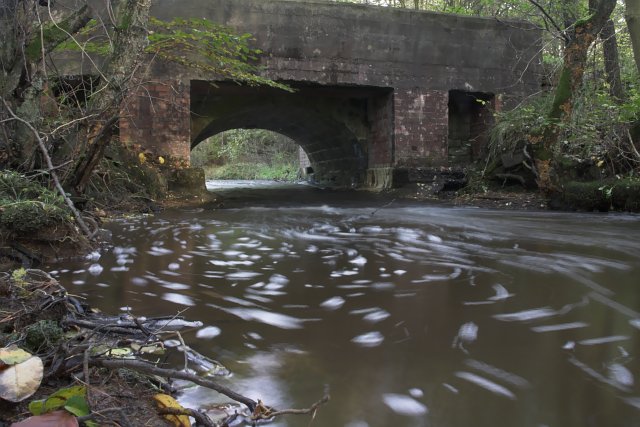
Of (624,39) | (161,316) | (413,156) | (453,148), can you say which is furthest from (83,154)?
(624,39)

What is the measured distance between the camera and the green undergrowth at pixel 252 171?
27275 millimetres

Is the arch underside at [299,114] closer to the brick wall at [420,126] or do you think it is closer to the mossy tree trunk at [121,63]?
the brick wall at [420,126]

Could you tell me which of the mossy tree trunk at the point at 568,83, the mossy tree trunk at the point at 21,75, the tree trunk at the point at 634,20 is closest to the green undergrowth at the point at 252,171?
the mossy tree trunk at the point at 568,83

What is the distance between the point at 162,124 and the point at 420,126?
571cm

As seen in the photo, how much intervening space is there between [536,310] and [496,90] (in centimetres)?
1066

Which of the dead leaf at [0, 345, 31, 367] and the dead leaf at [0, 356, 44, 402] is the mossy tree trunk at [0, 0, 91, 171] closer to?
the dead leaf at [0, 345, 31, 367]

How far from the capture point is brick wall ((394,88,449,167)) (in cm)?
1173

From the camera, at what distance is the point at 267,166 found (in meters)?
31.1

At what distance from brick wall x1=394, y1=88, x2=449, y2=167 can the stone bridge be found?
0.9 inches

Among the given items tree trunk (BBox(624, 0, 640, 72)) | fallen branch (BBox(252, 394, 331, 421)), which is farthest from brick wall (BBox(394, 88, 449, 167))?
fallen branch (BBox(252, 394, 331, 421))

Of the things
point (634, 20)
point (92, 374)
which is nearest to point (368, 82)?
point (634, 20)

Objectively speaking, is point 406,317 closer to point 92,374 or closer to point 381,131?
point 92,374

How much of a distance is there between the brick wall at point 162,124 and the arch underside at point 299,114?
0.85m

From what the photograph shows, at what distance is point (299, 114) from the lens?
13.7 metres
